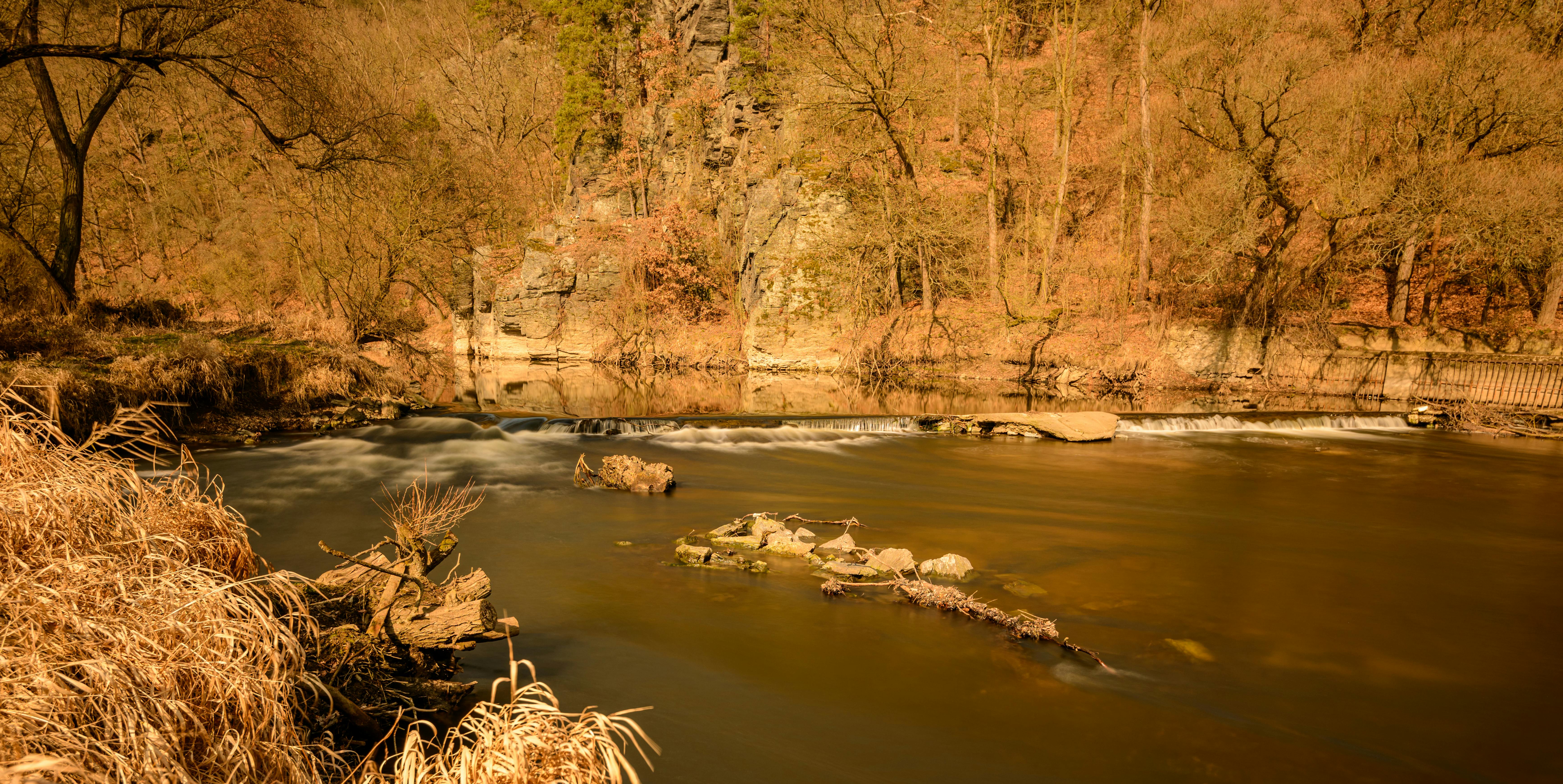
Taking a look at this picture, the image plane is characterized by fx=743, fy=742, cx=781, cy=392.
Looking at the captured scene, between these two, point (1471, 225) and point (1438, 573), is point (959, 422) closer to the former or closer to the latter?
point (1438, 573)

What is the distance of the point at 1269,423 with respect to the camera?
1880 cm

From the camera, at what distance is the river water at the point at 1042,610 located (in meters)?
5.35

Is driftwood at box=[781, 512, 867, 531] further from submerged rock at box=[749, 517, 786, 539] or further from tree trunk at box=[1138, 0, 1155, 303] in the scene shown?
tree trunk at box=[1138, 0, 1155, 303]

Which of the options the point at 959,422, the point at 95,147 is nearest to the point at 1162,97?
the point at 959,422

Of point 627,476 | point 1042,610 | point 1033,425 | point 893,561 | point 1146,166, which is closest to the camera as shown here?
point 1042,610

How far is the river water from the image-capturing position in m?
5.35

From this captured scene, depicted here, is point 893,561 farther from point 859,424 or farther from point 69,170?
point 69,170

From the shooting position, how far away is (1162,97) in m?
30.8

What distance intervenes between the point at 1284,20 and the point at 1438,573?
92.4 feet

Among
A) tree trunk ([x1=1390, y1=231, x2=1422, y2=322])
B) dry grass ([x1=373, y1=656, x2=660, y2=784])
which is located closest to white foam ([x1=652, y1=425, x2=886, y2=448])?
dry grass ([x1=373, y1=656, x2=660, y2=784])

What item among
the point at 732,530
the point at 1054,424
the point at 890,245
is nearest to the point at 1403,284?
the point at 1054,424

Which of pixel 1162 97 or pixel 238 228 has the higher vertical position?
→ pixel 1162 97

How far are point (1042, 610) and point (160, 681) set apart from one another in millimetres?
6955

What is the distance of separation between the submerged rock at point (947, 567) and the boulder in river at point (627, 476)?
16.7 feet
